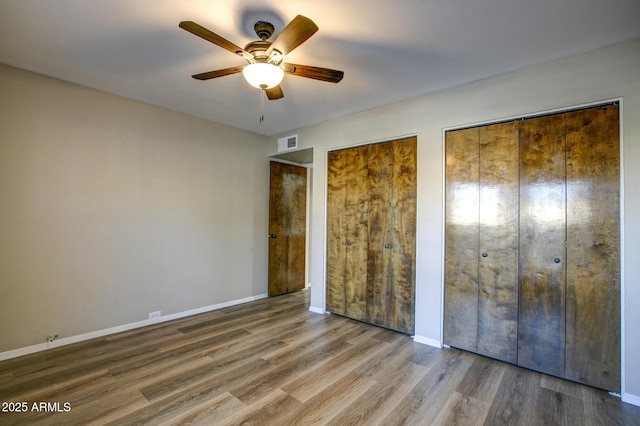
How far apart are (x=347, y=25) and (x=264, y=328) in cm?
319

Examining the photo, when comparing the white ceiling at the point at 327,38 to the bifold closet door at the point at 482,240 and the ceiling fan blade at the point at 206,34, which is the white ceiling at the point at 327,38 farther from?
the bifold closet door at the point at 482,240

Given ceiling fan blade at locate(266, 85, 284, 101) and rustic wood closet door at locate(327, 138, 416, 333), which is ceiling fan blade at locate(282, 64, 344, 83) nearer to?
ceiling fan blade at locate(266, 85, 284, 101)

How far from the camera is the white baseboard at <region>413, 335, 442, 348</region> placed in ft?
9.87

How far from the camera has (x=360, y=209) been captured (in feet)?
12.1

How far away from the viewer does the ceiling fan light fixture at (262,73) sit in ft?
6.35

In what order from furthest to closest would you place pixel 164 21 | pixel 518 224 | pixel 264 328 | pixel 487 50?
pixel 264 328 → pixel 518 224 → pixel 487 50 → pixel 164 21

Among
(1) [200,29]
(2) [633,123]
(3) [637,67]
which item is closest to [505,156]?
(2) [633,123]

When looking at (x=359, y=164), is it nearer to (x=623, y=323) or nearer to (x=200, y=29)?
(x=200, y=29)

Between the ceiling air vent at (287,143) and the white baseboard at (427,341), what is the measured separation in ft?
10.0

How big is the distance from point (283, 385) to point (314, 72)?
2.43 meters

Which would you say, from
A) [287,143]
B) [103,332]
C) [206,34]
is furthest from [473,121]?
[103,332]

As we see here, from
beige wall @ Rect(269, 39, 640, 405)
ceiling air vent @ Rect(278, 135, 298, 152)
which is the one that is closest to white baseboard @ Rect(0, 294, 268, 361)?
beige wall @ Rect(269, 39, 640, 405)

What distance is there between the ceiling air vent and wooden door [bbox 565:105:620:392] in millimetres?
3197

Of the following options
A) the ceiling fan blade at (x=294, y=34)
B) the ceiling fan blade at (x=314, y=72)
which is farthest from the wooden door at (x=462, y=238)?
the ceiling fan blade at (x=294, y=34)
